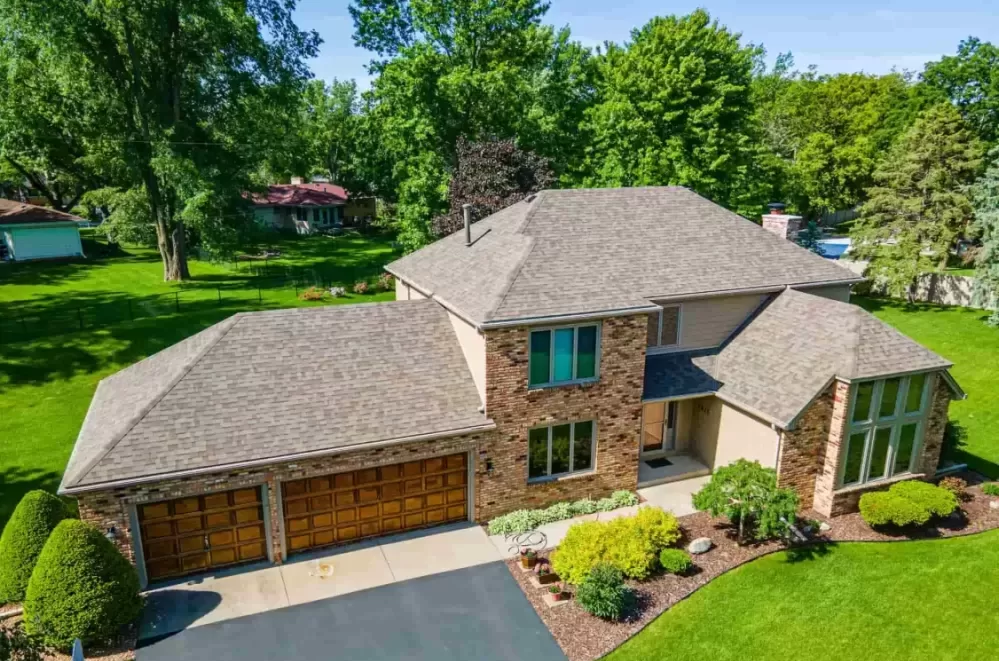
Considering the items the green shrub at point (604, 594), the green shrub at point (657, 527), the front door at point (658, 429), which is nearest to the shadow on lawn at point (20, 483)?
the green shrub at point (604, 594)

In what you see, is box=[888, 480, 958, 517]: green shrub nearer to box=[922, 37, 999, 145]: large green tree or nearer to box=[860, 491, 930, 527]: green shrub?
box=[860, 491, 930, 527]: green shrub

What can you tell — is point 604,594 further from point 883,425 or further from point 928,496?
point 883,425

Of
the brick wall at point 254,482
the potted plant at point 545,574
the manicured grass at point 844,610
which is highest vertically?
the brick wall at point 254,482

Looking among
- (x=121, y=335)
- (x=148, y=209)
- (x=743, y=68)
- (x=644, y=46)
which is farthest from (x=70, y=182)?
(x=743, y=68)

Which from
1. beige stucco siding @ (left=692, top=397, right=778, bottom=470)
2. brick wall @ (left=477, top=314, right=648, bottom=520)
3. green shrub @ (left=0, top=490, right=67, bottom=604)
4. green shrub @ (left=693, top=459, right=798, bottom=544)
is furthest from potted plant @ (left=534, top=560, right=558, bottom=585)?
green shrub @ (left=0, top=490, right=67, bottom=604)

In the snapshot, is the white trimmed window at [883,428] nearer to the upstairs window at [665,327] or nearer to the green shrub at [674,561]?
the upstairs window at [665,327]

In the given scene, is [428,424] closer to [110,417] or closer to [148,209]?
[110,417]
